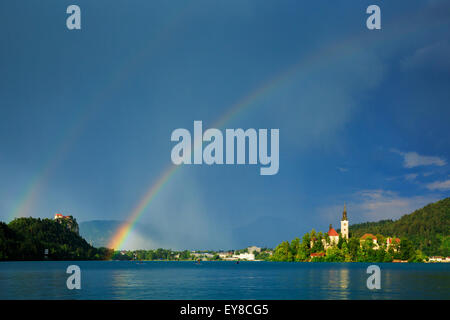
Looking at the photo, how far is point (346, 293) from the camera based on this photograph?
2381 inches
